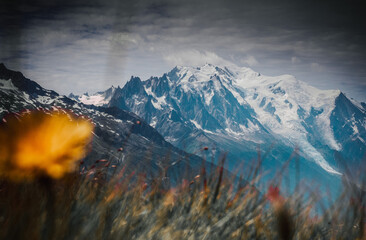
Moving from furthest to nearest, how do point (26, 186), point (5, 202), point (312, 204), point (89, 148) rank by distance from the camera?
point (312, 204)
point (89, 148)
point (26, 186)
point (5, 202)

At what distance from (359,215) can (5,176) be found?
11.9 feet

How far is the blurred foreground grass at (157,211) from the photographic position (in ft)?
4.72

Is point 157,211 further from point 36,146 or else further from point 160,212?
point 36,146

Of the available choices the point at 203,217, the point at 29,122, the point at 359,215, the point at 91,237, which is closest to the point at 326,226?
the point at 359,215

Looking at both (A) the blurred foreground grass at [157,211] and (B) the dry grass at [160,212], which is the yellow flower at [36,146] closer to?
(A) the blurred foreground grass at [157,211]

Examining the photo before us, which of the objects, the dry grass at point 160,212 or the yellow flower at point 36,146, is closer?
the dry grass at point 160,212

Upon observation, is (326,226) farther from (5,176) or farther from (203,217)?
(5,176)

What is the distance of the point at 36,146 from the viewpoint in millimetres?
2156

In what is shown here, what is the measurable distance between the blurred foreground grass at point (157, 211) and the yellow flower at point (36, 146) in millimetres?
36

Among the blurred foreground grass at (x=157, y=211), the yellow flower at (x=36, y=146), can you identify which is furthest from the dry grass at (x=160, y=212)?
the yellow flower at (x=36, y=146)

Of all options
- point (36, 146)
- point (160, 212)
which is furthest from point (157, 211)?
point (36, 146)

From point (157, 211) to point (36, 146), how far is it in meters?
1.25

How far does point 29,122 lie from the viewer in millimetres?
2389

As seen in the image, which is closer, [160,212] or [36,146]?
[36,146]
